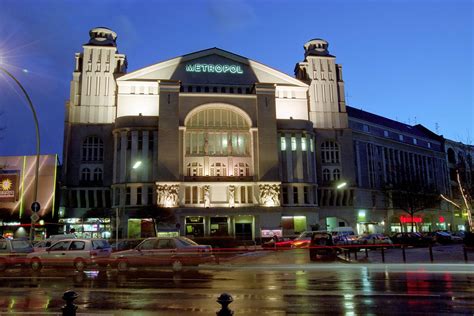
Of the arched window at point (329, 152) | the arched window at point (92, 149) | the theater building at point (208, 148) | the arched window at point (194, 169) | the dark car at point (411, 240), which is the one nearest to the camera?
the dark car at point (411, 240)

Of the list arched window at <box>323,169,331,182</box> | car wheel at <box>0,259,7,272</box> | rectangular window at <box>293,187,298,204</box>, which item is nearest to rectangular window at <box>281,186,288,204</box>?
rectangular window at <box>293,187,298,204</box>

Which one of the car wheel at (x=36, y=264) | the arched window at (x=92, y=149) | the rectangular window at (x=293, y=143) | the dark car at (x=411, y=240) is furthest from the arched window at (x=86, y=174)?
the dark car at (x=411, y=240)

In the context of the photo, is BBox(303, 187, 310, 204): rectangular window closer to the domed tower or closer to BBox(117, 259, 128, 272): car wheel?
the domed tower

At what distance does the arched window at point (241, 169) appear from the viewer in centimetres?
5662

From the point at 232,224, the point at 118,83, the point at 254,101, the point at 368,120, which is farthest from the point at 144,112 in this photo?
the point at 368,120

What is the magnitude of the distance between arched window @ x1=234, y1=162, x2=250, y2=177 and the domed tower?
14.8 m

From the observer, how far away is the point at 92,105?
6031 cm

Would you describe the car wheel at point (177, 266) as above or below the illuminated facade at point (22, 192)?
below

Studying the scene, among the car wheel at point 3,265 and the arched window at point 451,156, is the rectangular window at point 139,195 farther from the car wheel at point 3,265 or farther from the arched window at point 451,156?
the arched window at point 451,156

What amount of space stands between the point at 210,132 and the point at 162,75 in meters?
12.1

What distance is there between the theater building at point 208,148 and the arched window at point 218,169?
14 centimetres

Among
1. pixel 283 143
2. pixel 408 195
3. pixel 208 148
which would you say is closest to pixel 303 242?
pixel 208 148

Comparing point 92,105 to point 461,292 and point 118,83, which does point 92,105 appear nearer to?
point 118,83

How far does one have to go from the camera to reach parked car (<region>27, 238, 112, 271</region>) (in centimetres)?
1991
